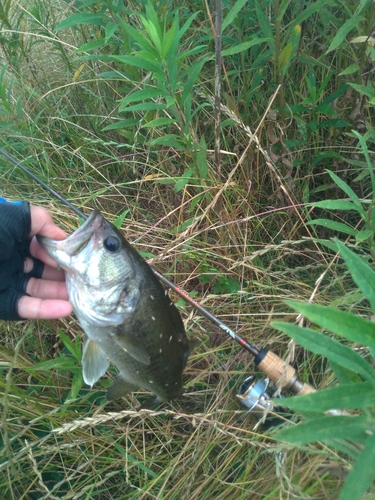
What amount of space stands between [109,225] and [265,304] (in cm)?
123

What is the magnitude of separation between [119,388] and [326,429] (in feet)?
3.83

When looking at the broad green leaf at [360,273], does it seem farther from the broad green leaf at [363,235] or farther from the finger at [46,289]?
the finger at [46,289]

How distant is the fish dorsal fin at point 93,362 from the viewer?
6.45ft

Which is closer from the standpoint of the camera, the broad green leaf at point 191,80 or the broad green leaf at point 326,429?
the broad green leaf at point 326,429

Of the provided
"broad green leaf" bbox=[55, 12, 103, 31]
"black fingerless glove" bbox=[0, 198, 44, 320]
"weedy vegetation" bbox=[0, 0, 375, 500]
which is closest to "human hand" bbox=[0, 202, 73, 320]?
"black fingerless glove" bbox=[0, 198, 44, 320]

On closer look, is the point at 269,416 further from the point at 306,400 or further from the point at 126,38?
the point at 126,38

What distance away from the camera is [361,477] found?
1064 mm

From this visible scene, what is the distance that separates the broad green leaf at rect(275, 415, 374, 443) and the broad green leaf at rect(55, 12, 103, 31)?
7.47ft

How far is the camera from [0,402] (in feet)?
7.50

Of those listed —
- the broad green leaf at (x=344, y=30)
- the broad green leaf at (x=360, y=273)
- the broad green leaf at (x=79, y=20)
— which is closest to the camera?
the broad green leaf at (x=360, y=273)

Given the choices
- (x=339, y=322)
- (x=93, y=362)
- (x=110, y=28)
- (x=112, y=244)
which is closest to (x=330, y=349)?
(x=339, y=322)

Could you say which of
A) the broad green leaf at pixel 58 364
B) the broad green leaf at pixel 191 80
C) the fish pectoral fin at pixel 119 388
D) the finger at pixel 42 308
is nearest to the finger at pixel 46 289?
the finger at pixel 42 308

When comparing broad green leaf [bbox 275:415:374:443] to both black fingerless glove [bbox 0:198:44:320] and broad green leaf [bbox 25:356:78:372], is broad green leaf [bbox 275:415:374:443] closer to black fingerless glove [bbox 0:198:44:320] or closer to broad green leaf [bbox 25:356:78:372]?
broad green leaf [bbox 25:356:78:372]

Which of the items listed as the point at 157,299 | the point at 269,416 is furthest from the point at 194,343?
the point at 269,416
